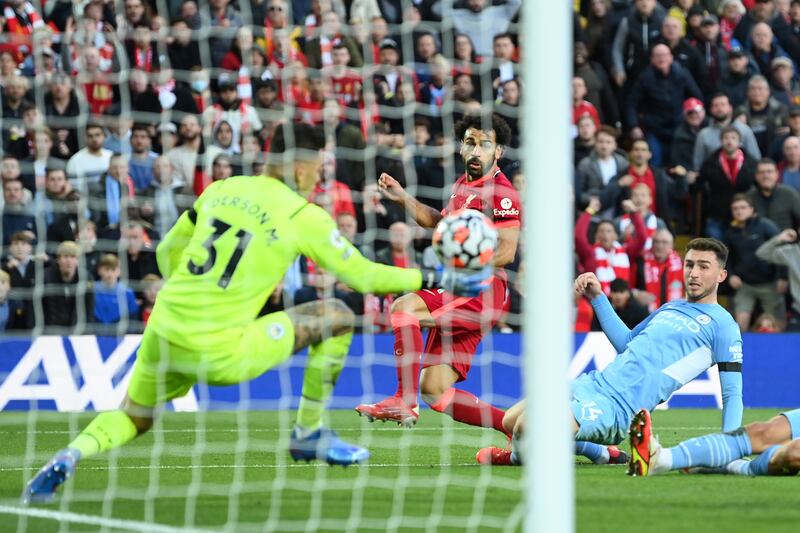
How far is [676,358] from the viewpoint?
772cm

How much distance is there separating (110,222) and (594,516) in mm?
6832

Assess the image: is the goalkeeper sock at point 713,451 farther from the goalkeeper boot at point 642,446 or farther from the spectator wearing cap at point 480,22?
the spectator wearing cap at point 480,22

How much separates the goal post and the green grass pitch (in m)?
0.93

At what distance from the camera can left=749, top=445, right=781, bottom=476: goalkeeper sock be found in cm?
721

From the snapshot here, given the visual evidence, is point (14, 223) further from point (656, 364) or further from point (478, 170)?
point (656, 364)

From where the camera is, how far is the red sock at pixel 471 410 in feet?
27.0

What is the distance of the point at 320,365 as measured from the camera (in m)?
6.92

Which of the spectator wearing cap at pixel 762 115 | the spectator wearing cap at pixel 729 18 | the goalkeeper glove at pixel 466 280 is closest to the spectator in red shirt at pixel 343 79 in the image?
the spectator wearing cap at pixel 762 115

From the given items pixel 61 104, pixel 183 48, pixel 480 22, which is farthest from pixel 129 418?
pixel 480 22

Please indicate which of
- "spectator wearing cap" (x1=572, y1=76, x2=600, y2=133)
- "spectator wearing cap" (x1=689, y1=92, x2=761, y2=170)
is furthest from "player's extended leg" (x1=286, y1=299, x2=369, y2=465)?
"spectator wearing cap" (x1=689, y1=92, x2=761, y2=170)

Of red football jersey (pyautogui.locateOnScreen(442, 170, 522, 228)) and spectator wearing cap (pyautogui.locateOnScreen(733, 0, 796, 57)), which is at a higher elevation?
spectator wearing cap (pyautogui.locateOnScreen(733, 0, 796, 57))

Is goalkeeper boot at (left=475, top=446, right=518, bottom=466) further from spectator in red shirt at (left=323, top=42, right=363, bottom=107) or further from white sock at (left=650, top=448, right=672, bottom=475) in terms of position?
spectator in red shirt at (left=323, top=42, right=363, bottom=107)

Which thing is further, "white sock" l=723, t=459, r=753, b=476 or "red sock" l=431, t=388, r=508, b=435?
"red sock" l=431, t=388, r=508, b=435

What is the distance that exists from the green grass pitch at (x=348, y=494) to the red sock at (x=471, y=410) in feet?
0.88
